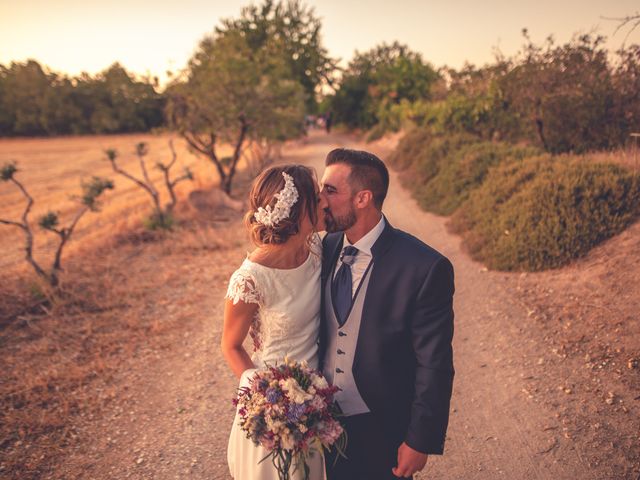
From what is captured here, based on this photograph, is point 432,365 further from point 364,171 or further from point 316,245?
point 364,171

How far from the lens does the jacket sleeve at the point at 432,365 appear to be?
1.98 meters

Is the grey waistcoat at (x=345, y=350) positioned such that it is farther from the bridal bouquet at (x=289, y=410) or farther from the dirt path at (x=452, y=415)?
the dirt path at (x=452, y=415)

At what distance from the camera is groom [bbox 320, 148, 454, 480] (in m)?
2.00

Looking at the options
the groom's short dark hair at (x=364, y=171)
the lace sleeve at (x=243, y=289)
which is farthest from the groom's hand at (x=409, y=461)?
the groom's short dark hair at (x=364, y=171)

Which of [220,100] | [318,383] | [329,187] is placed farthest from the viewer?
[220,100]

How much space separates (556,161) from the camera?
26.5 feet

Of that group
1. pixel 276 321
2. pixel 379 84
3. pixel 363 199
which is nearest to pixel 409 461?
pixel 276 321

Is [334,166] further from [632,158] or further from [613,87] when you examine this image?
[613,87]

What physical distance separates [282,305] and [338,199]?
699 mm

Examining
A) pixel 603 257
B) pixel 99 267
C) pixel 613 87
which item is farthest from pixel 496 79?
pixel 99 267

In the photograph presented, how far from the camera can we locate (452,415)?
407 cm

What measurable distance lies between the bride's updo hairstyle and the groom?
0.21m

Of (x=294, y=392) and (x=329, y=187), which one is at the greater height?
(x=329, y=187)

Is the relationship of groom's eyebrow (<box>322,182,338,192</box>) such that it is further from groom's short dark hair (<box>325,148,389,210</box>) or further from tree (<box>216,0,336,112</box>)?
tree (<box>216,0,336,112</box>)
